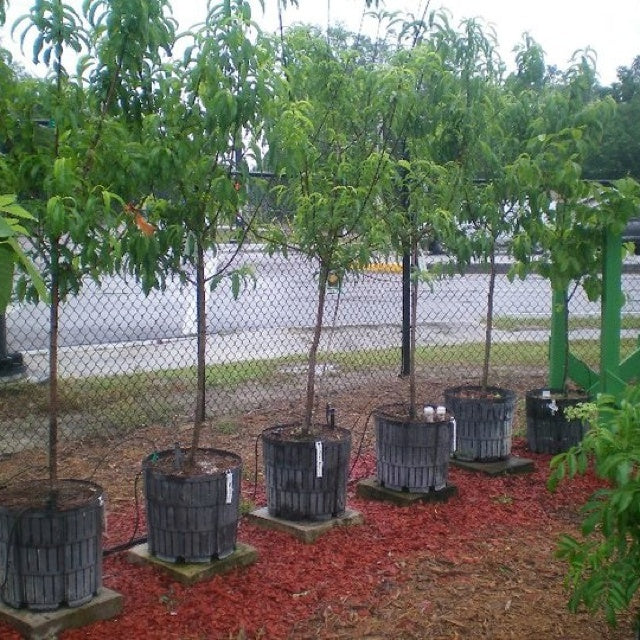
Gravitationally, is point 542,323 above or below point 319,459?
above

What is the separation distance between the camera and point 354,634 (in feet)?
11.5

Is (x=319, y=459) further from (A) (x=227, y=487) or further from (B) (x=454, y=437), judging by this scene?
(B) (x=454, y=437)

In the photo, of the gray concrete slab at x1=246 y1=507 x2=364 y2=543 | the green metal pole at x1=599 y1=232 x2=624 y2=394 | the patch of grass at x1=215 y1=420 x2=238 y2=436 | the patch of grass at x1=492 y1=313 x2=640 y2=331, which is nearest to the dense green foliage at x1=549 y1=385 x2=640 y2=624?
the gray concrete slab at x1=246 y1=507 x2=364 y2=543

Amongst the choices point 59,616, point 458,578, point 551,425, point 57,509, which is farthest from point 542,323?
point 59,616

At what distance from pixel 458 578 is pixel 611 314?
2664 millimetres

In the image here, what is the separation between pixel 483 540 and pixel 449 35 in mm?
2980

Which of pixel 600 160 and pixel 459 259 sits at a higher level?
pixel 600 160

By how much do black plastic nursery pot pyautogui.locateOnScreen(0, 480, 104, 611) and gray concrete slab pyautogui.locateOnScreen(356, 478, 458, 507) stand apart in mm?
2099

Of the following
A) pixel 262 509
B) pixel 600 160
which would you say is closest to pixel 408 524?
pixel 262 509

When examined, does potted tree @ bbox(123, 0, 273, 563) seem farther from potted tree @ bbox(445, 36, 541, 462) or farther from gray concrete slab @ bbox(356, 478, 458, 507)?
potted tree @ bbox(445, 36, 541, 462)

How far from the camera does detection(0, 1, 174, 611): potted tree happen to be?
3354 millimetres

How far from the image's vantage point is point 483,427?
5883 mm

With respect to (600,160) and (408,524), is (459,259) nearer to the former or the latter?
(408,524)

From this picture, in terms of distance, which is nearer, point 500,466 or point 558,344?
point 500,466
